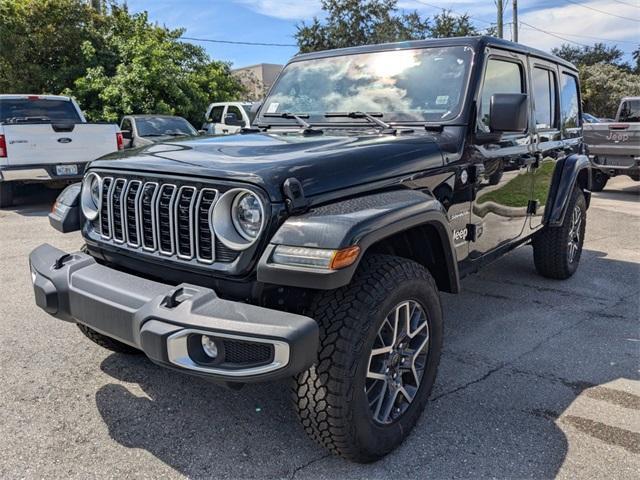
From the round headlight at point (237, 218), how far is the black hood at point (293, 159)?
78mm

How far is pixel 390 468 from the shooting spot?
8.05 feet

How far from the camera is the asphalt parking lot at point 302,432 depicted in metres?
2.46

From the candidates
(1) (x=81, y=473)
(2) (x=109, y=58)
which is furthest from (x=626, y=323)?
(2) (x=109, y=58)

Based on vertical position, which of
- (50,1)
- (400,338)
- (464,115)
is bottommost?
(400,338)

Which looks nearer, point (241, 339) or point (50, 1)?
point (241, 339)

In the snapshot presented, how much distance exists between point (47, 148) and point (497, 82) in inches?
283

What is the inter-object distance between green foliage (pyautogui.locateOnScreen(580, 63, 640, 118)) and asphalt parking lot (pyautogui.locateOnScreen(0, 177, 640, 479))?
32.5 metres

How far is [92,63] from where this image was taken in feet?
55.8

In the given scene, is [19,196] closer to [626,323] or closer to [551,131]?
[551,131]

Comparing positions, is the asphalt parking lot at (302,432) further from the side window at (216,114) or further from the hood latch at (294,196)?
the side window at (216,114)

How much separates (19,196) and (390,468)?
10190mm

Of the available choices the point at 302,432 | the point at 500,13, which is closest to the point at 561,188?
the point at 302,432

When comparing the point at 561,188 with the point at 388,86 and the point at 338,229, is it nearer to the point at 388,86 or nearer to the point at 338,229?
the point at 388,86

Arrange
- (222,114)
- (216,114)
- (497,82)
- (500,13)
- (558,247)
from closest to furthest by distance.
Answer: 1. (497,82)
2. (558,247)
3. (222,114)
4. (216,114)
5. (500,13)
